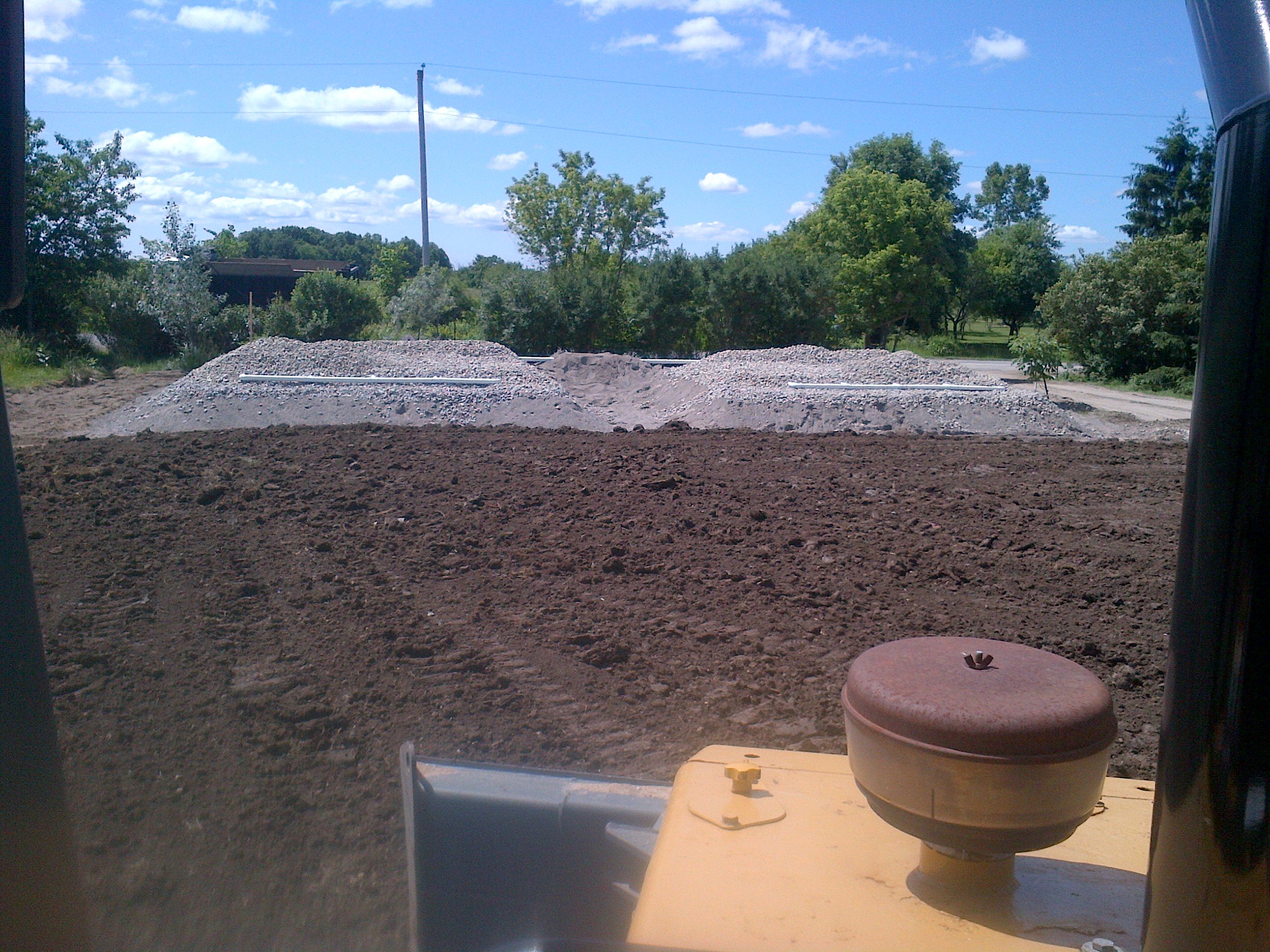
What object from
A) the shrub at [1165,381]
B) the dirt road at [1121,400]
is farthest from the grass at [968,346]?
the shrub at [1165,381]

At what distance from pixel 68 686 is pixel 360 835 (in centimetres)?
220

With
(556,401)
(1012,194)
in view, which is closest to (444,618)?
(556,401)

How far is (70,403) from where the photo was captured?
56.2ft

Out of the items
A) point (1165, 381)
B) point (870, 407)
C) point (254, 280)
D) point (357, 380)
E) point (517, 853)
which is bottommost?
point (517, 853)

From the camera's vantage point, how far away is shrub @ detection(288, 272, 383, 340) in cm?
2848

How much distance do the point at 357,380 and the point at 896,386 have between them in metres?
9.57

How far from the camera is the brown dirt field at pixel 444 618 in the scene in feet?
11.7

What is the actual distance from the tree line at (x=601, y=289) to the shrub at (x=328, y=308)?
0.06m

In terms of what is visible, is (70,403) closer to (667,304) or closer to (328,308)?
(328,308)

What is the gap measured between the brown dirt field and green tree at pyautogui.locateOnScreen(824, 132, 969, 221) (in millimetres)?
45538

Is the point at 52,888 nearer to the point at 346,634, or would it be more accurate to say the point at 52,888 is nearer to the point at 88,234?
the point at 346,634

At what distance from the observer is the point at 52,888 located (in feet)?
3.65

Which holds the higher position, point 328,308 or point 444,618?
point 328,308

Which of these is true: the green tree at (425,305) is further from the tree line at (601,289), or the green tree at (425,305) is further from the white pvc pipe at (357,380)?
the white pvc pipe at (357,380)
